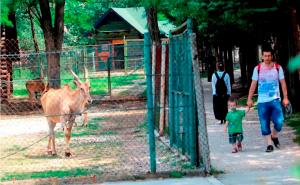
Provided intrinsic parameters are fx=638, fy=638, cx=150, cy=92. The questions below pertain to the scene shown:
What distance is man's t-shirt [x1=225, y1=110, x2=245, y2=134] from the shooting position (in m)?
10.6

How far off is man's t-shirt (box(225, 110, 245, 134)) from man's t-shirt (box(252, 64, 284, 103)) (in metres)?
0.71

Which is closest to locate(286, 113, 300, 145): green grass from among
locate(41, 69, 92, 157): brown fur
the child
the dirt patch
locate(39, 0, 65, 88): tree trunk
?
the child

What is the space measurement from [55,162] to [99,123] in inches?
282

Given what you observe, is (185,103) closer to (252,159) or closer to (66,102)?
(252,159)

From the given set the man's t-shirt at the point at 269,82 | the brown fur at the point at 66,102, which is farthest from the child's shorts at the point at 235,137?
the brown fur at the point at 66,102

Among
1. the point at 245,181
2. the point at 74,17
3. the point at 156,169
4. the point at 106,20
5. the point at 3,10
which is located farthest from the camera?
the point at 106,20

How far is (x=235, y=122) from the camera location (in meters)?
10.7

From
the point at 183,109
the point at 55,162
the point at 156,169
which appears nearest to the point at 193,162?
the point at 156,169

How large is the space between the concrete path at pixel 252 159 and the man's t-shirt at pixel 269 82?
908 millimetres

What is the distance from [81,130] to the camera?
16.0m

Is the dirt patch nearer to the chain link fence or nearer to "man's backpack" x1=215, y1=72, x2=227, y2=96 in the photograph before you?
the chain link fence

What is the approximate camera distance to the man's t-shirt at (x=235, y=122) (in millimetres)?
10633

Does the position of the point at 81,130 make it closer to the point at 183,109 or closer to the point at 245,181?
the point at 183,109

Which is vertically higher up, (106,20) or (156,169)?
(106,20)
